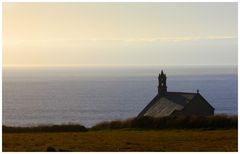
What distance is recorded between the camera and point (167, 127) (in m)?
21.1

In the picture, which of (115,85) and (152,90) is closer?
(152,90)

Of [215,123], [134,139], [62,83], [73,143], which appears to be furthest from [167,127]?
[62,83]

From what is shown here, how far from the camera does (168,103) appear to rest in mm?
34406

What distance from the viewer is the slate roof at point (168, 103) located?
3234 centimetres

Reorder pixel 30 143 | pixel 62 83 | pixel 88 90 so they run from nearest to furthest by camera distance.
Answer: pixel 30 143 → pixel 88 90 → pixel 62 83

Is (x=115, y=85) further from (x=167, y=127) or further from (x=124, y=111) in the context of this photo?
(x=167, y=127)

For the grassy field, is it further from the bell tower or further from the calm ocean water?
the calm ocean water

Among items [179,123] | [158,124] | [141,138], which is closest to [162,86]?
[158,124]

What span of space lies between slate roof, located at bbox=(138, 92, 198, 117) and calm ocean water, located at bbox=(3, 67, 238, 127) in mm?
11863

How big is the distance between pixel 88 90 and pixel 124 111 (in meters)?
34.0

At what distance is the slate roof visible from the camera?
32.3 m

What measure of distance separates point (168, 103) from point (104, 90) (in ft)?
188

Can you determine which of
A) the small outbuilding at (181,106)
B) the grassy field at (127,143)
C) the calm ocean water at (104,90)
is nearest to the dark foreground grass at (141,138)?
the grassy field at (127,143)

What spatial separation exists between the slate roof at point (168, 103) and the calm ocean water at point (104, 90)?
38.9 feet
